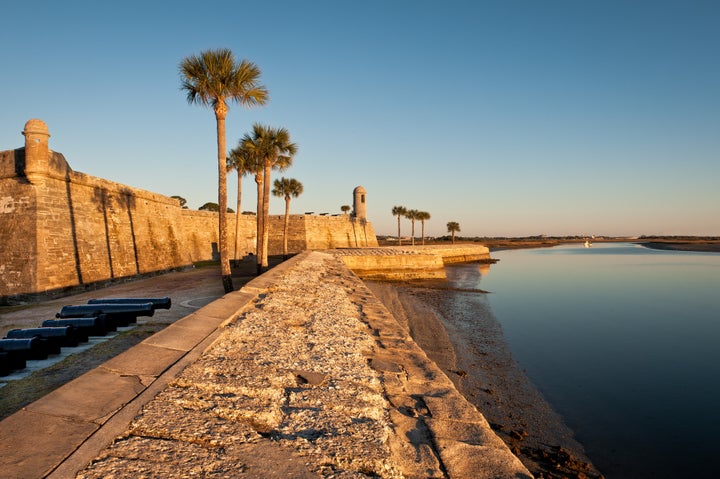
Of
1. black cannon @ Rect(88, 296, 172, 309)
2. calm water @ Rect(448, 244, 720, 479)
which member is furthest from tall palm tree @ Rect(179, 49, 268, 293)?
calm water @ Rect(448, 244, 720, 479)

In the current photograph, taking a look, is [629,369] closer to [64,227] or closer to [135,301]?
[135,301]

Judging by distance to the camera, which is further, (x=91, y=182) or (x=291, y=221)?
(x=291, y=221)

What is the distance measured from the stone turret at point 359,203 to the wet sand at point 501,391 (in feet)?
137

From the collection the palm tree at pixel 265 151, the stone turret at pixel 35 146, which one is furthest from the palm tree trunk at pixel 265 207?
the stone turret at pixel 35 146

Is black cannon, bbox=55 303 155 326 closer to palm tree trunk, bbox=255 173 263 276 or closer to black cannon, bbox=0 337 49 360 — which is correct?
black cannon, bbox=0 337 49 360

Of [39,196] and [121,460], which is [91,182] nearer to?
[39,196]

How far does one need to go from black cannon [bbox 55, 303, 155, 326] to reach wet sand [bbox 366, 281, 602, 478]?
6632 millimetres

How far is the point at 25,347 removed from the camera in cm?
523

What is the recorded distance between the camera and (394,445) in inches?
122

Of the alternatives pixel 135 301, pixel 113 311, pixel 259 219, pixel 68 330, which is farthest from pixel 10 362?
pixel 259 219

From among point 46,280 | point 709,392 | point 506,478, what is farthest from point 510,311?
point 46,280

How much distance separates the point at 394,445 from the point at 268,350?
8.29 feet

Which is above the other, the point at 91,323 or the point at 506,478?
the point at 91,323

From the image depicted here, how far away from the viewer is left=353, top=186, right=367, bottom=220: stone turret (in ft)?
182
